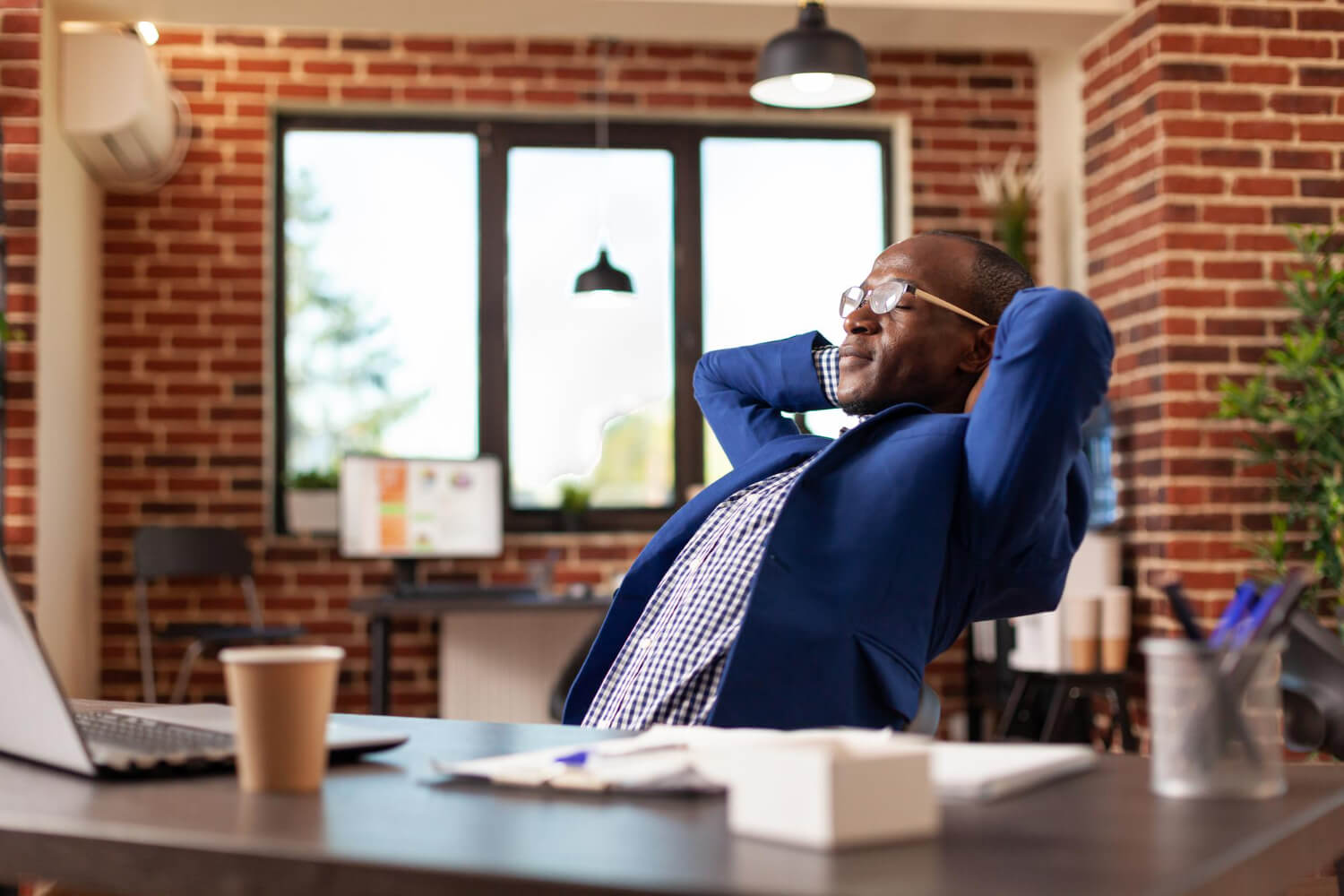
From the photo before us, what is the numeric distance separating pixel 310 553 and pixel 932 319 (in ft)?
13.0

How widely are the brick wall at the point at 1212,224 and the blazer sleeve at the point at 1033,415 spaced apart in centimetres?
289

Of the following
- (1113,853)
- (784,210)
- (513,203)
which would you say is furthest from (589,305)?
(1113,853)

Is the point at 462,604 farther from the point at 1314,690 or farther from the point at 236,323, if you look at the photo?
the point at 1314,690

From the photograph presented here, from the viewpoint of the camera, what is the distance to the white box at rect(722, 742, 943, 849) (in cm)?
64

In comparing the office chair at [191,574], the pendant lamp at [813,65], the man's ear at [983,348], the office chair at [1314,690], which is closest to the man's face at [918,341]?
the man's ear at [983,348]

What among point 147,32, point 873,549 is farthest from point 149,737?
point 147,32

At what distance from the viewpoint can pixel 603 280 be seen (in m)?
4.90

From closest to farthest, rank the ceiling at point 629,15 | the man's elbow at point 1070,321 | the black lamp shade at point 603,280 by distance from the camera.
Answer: the man's elbow at point 1070,321, the ceiling at point 629,15, the black lamp shade at point 603,280

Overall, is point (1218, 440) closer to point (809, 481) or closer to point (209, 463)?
point (809, 481)

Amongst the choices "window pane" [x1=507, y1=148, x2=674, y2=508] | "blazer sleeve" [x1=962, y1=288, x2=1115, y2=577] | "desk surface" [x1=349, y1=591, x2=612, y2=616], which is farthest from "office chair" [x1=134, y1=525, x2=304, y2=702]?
"blazer sleeve" [x1=962, y1=288, x2=1115, y2=577]

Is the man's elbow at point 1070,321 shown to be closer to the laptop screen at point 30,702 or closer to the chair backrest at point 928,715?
the laptop screen at point 30,702

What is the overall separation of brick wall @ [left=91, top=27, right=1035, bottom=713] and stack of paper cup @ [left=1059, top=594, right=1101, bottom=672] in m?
1.25

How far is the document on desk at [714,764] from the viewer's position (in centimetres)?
79

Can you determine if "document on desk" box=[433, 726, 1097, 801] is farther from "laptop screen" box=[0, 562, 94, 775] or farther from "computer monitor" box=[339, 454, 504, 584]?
"computer monitor" box=[339, 454, 504, 584]
